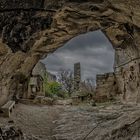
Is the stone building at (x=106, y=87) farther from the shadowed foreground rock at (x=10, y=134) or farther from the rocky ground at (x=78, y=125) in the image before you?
the shadowed foreground rock at (x=10, y=134)

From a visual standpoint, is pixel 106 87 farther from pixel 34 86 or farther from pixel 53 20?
pixel 53 20

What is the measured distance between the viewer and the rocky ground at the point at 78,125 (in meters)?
8.23

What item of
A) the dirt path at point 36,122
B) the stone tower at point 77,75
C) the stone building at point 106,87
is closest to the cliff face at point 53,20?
the dirt path at point 36,122

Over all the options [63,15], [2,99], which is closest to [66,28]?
[63,15]

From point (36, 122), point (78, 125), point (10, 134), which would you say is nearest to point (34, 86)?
point (36, 122)

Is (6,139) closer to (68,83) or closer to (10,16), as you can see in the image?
(10,16)

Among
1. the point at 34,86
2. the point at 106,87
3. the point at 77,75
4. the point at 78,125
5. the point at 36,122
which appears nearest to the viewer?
the point at 78,125

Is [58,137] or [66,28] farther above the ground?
[66,28]

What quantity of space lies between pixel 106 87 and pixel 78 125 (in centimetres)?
848

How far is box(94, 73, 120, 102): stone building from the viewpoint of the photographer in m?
18.2

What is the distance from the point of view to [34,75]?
818 inches

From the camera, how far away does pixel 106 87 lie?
18812 millimetres

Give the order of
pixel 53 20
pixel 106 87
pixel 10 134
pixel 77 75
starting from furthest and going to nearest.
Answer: pixel 77 75 → pixel 106 87 → pixel 53 20 → pixel 10 134

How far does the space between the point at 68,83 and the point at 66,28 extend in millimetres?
24869
